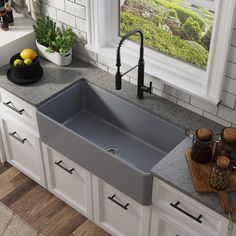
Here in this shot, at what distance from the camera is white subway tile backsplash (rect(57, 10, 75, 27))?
3.16 m

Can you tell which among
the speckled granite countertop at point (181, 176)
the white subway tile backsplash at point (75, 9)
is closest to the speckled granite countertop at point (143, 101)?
the speckled granite countertop at point (181, 176)

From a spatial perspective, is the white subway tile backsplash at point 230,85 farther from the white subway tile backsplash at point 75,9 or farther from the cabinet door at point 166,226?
the white subway tile backsplash at point 75,9

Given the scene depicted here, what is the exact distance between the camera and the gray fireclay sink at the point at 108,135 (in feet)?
8.44

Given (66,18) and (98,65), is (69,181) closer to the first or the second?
(98,65)

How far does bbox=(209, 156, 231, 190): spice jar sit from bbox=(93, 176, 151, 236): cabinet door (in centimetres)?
49

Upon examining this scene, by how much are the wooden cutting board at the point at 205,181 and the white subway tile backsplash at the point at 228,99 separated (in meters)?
0.39

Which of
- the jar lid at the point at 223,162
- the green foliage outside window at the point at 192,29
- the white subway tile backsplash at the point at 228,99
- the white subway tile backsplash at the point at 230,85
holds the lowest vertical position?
the jar lid at the point at 223,162

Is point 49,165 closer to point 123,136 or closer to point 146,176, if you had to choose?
point 123,136

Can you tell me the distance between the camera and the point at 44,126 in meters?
2.88

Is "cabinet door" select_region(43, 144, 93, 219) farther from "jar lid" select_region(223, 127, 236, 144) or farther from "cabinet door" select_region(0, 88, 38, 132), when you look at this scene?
"jar lid" select_region(223, 127, 236, 144)

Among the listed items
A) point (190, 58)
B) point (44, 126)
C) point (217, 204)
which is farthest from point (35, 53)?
point (217, 204)

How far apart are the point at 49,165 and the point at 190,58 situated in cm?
114

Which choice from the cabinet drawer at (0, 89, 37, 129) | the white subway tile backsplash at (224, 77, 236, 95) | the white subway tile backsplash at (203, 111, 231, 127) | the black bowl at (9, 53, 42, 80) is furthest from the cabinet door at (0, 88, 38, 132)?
the white subway tile backsplash at (224, 77, 236, 95)

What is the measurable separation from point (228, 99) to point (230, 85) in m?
0.09
